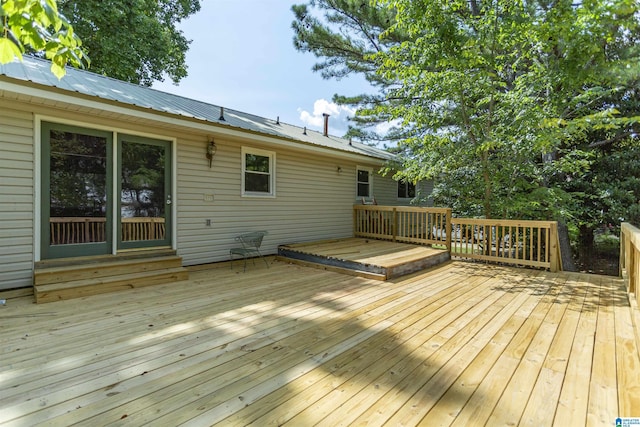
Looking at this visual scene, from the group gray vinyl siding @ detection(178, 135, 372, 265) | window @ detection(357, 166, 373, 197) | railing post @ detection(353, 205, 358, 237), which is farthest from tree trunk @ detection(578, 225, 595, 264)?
gray vinyl siding @ detection(178, 135, 372, 265)

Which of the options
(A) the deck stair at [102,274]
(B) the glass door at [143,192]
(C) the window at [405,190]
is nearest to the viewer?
(A) the deck stair at [102,274]

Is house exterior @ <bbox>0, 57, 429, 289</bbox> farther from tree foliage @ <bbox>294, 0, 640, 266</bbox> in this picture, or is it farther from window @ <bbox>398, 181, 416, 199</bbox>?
window @ <bbox>398, 181, 416, 199</bbox>

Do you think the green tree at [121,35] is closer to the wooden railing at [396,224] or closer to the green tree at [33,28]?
the wooden railing at [396,224]

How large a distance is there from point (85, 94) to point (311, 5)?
8.37 meters

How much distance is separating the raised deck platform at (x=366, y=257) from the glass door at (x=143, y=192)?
8.59 feet

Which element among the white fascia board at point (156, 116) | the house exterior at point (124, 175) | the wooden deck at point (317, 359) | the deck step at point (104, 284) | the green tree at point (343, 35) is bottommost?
the wooden deck at point (317, 359)

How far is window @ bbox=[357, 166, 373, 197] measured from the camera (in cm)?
956

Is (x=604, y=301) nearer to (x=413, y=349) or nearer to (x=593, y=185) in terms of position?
(x=413, y=349)

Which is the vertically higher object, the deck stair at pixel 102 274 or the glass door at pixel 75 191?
the glass door at pixel 75 191

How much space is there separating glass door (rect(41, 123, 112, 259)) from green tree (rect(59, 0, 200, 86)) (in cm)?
840

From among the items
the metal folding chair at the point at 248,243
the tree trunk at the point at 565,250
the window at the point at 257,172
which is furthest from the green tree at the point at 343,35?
the tree trunk at the point at 565,250

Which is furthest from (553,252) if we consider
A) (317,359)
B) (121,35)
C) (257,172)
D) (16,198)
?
(121,35)

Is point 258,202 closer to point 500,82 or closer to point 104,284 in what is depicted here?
point 104,284

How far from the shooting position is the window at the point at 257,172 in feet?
21.4
